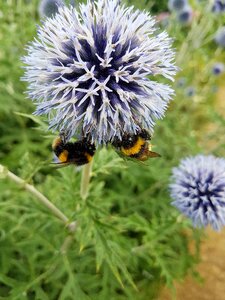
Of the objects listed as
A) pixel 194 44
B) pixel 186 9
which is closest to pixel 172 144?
pixel 194 44

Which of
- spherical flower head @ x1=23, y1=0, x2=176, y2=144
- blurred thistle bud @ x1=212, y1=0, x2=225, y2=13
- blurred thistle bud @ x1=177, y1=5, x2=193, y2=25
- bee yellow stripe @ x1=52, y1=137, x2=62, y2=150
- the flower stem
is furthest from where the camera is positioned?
blurred thistle bud @ x1=177, y1=5, x2=193, y2=25

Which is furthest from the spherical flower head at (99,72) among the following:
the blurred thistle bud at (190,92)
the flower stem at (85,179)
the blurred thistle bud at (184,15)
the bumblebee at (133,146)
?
the blurred thistle bud at (190,92)

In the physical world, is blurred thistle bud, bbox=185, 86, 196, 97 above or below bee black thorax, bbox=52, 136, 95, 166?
above

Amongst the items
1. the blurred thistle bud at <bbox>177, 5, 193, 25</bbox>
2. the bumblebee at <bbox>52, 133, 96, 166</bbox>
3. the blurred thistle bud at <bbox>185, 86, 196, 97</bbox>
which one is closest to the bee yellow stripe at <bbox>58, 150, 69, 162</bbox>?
the bumblebee at <bbox>52, 133, 96, 166</bbox>

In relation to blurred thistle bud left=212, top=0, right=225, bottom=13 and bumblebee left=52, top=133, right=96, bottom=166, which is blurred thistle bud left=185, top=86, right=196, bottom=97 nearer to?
blurred thistle bud left=212, top=0, right=225, bottom=13

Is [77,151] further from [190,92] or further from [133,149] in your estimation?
[190,92]

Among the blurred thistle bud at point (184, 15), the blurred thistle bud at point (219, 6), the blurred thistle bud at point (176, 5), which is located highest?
the blurred thistle bud at point (184, 15)

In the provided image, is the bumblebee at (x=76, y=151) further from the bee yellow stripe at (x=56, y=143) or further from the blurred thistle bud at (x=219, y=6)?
the blurred thistle bud at (x=219, y=6)

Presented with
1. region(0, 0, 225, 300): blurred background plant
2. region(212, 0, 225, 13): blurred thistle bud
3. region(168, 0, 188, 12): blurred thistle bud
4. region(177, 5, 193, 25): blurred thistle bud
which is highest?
region(177, 5, 193, 25): blurred thistle bud
